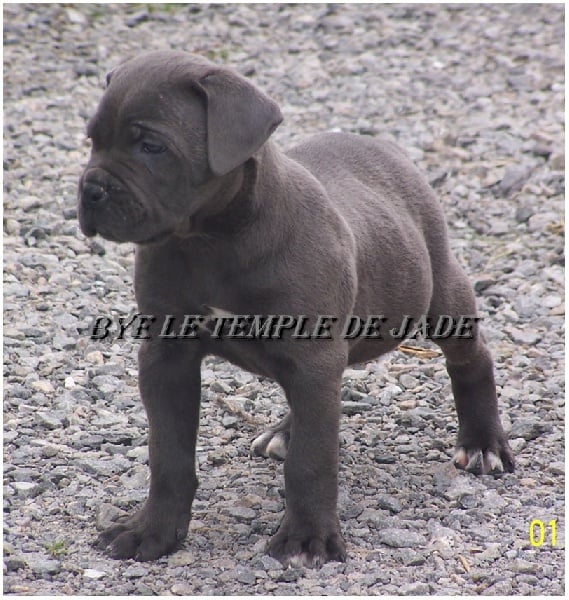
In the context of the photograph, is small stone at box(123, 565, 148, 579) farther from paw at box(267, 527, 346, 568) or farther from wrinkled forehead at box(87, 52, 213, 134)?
wrinkled forehead at box(87, 52, 213, 134)

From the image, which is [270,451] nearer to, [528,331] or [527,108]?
[528,331]

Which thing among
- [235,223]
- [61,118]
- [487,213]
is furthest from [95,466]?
[61,118]

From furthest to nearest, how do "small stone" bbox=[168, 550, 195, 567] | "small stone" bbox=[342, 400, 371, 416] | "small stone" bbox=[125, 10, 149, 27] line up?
"small stone" bbox=[125, 10, 149, 27]
"small stone" bbox=[342, 400, 371, 416]
"small stone" bbox=[168, 550, 195, 567]

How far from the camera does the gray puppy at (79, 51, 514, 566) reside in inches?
188

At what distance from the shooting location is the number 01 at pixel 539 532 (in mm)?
5613

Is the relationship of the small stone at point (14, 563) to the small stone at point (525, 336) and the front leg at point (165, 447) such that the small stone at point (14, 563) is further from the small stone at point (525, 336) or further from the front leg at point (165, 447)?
the small stone at point (525, 336)

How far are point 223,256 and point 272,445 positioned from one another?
1.79 meters

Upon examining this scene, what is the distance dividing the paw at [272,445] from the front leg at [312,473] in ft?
3.93

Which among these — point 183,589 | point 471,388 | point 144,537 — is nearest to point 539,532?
point 471,388

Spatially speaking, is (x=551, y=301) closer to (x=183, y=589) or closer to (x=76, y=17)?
(x=183, y=589)

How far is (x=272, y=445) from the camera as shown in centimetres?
651

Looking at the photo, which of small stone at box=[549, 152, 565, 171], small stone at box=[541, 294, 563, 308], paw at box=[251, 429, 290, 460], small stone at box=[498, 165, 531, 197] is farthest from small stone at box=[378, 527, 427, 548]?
small stone at box=[549, 152, 565, 171]

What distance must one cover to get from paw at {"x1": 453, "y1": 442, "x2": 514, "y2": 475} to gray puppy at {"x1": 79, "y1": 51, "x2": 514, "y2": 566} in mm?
1023

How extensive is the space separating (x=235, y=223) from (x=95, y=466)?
1.84 meters
